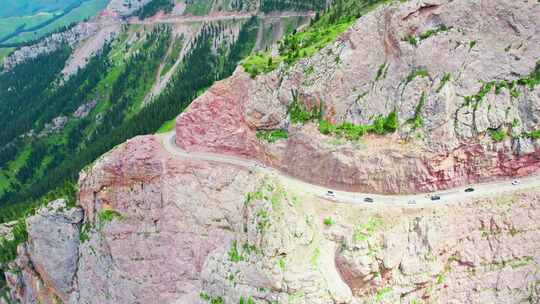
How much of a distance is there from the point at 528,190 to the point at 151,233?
53.7 m

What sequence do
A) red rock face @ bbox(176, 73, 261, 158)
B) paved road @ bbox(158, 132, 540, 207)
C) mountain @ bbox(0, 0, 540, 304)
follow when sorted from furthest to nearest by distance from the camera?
red rock face @ bbox(176, 73, 261, 158)
paved road @ bbox(158, 132, 540, 207)
mountain @ bbox(0, 0, 540, 304)

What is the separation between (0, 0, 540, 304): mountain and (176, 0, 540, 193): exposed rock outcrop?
19 centimetres

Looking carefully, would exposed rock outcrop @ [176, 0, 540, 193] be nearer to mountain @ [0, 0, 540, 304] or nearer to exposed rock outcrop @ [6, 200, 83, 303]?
mountain @ [0, 0, 540, 304]

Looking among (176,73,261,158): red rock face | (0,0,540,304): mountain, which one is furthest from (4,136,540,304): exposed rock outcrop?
(176,73,261,158): red rock face

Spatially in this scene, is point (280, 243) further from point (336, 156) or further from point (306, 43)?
point (306, 43)

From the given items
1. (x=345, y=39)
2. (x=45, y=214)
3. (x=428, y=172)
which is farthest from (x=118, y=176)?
(x=428, y=172)

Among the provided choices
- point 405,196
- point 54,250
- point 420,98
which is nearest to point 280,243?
point 405,196

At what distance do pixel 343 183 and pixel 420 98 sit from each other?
50.2ft

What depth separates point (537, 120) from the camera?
55.8 m

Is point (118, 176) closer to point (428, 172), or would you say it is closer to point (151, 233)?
point (151, 233)

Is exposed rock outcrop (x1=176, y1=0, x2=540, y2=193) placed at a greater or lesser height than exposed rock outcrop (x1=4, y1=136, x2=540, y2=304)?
greater

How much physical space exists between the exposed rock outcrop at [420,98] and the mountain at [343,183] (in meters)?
0.19

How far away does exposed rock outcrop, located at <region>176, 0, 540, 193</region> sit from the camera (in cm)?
5788

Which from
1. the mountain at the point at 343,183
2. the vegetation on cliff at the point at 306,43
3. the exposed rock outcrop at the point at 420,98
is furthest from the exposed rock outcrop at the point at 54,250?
the vegetation on cliff at the point at 306,43
